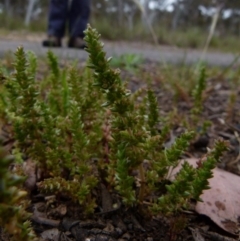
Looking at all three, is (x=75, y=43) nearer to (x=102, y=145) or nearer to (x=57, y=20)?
(x=57, y=20)

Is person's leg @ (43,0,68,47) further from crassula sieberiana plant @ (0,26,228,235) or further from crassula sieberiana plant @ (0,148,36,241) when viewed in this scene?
crassula sieberiana plant @ (0,148,36,241)

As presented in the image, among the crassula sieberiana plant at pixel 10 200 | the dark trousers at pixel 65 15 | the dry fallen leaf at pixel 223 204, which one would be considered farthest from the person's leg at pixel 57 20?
the crassula sieberiana plant at pixel 10 200

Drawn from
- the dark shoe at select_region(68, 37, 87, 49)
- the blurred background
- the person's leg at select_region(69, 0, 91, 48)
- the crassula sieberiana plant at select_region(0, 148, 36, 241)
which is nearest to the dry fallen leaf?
the crassula sieberiana plant at select_region(0, 148, 36, 241)

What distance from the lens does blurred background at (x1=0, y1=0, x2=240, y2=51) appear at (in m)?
13.4

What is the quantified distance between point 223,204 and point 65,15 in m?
4.67

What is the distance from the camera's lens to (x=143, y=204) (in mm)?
1189

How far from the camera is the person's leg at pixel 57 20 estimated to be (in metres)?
5.32

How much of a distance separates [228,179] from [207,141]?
428 mm

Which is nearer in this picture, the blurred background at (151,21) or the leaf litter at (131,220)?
the leaf litter at (131,220)

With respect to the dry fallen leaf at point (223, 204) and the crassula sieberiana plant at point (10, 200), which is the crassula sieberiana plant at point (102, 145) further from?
the crassula sieberiana plant at point (10, 200)

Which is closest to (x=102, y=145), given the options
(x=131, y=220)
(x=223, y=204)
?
(x=131, y=220)

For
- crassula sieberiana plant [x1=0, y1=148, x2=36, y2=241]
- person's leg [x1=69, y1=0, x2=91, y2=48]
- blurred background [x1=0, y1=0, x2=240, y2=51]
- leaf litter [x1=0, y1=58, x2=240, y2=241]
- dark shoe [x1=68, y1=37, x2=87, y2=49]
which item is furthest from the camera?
blurred background [x1=0, y1=0, x2=240, y2=51]

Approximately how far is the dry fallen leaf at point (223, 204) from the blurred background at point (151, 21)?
9406 mm

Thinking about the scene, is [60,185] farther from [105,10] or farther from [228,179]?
[105,10]
